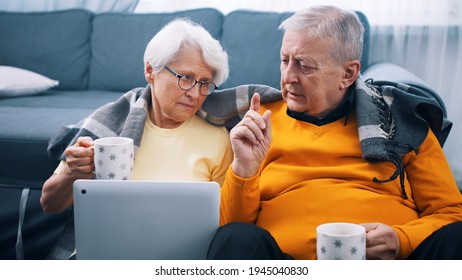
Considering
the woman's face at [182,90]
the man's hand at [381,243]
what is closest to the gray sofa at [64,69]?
the woman's face at [182,90]

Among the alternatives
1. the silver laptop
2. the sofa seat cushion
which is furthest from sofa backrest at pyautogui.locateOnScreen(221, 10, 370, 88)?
the silver laptop

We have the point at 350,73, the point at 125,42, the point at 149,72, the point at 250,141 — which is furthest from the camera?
the point at 125,42

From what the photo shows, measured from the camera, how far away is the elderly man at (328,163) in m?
1.51

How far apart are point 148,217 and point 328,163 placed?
1.73 ft

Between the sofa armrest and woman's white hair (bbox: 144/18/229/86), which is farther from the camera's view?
the sofa armrest

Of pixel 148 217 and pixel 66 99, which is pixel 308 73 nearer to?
pixel 148 217

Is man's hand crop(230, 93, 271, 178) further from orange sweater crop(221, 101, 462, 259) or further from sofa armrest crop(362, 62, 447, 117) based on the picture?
sofa armrest crop(362, 62, 447, 117)

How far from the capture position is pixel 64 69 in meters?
3.14

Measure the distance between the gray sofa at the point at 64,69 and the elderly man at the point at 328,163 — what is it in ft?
2.92

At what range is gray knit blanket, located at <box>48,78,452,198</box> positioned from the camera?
1.60m

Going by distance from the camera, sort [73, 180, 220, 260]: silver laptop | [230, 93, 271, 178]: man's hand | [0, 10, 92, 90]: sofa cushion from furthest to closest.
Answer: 1. [0, 10, 92, 90]: sofa cushion
2. [230, 93, 271, 178]: man's hand
3. [73, 180, 220, 260]: silver laptop

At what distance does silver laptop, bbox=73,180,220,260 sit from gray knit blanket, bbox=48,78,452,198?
1.22 feet

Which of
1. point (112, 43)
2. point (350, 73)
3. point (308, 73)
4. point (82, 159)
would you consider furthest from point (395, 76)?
point (112, 43)

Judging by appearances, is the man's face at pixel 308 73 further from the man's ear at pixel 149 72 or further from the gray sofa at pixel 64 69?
the gray sofa at pixel 64 69
